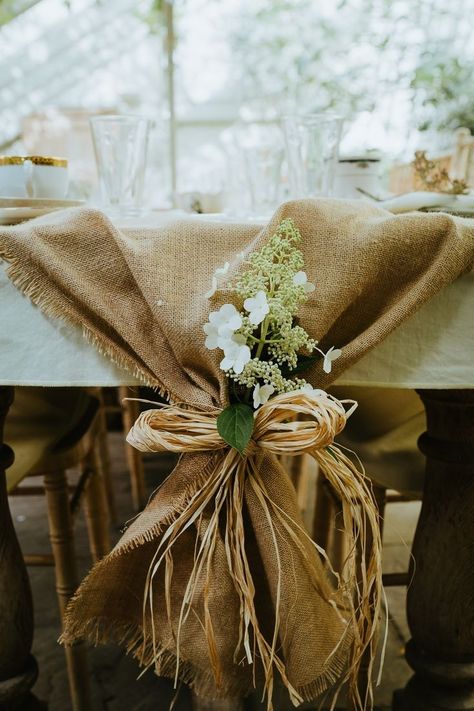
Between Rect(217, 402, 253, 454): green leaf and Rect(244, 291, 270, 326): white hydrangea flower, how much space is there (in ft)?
0.27

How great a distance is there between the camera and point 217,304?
505 mm

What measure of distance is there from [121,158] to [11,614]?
0.67m

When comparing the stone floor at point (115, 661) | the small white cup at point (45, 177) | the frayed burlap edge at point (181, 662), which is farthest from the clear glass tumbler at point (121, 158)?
the stone floor at point (115, 661)

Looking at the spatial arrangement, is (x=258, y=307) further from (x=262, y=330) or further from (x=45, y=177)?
(x=45, y=177)

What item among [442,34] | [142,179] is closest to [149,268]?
[142,179]

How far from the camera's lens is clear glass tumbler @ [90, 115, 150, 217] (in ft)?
2.91

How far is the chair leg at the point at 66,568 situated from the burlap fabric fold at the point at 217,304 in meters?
0.39

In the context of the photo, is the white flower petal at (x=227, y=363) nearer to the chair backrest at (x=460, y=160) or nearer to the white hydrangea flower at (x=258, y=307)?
the white hydrangea flower at (x=258, y=307)

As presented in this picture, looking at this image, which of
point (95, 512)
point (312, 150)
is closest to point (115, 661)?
point (95, 512)

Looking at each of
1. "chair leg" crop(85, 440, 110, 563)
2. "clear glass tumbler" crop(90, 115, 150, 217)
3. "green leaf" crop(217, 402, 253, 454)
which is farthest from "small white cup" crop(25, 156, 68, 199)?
"chair leg" crop(85, 440, 110, 563)

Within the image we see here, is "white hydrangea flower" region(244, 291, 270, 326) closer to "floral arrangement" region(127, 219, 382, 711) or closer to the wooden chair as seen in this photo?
"floral arrangement" region(127, 219, 382, 711)

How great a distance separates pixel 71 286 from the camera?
532 mm

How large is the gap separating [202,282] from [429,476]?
37 cm

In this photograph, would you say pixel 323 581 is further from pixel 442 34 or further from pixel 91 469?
pixel 442 34
